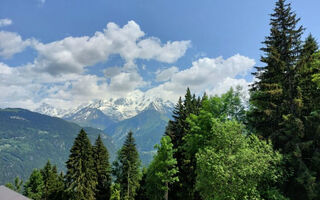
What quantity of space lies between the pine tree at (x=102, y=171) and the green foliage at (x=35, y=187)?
86.2 feet

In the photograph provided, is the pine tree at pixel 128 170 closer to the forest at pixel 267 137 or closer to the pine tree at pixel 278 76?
the forest at pixel 267 137

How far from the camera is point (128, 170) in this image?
1783 inches

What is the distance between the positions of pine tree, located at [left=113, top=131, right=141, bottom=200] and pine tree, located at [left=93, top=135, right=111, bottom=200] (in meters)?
3.87

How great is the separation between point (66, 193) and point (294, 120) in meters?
41.8

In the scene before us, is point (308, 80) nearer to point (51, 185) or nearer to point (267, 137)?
point (267, 137)

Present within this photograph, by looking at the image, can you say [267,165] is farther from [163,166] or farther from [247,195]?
[163,166]

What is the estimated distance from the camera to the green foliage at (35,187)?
64.1 metres

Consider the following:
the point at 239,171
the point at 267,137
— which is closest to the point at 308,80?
the point at 267,137

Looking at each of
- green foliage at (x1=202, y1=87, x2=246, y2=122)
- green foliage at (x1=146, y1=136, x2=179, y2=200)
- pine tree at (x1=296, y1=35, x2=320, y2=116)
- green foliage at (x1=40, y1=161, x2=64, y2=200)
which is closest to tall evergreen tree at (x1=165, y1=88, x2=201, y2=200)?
green foliage at (x1=146, y1=136, x2=179, y2=200)

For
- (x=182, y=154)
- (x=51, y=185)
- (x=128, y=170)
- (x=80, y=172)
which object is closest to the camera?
(x=182, y=154)

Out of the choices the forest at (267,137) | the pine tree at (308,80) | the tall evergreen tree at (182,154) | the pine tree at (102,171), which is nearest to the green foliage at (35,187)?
the pine tree at (102,171)

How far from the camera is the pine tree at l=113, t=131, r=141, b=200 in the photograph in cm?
4525

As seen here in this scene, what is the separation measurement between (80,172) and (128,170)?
9842mm

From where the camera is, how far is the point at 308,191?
1728 cm
